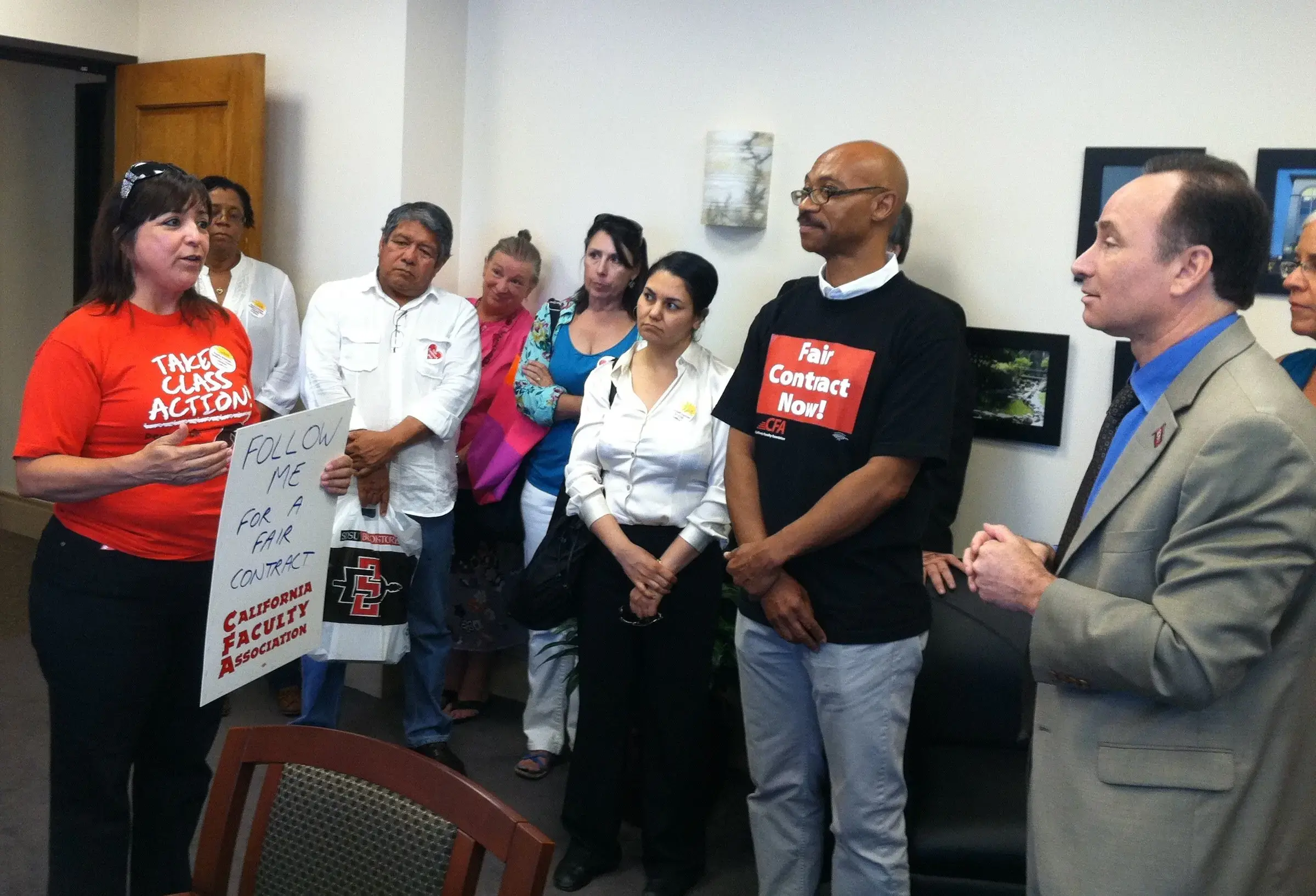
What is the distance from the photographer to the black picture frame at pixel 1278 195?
2.53m

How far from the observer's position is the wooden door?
383 cm

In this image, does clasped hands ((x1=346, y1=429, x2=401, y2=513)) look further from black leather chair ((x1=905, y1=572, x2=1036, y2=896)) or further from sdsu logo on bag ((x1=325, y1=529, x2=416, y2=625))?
black leather chair ((x1=905, y1=572, x2=1036, y2=896))

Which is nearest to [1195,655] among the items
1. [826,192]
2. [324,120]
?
[826,192]

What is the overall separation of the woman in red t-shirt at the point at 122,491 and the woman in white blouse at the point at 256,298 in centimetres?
150

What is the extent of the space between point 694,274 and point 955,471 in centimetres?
82

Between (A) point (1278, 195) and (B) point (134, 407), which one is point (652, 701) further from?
(A) point (1278, 195)

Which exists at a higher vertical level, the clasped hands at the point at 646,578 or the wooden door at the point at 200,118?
the wooden door at the point at 200,118

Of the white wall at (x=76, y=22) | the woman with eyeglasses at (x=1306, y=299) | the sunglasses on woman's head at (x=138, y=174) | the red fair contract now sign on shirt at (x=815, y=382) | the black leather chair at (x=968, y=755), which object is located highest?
the white wall at (x=76, y=22)

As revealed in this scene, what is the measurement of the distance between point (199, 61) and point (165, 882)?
2981 millimetres

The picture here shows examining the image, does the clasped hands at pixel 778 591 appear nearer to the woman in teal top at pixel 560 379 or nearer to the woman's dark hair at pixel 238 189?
the woman in teal top at pixel 560 379

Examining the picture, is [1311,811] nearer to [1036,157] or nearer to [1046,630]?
[1046,630]

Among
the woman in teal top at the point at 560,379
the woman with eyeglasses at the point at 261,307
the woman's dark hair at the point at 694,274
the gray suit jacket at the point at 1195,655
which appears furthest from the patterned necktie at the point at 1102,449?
the woman with eyeglasses at the point at 261,307

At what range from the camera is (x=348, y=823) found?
130cm

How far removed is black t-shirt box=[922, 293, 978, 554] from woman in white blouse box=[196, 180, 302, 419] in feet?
6.92
